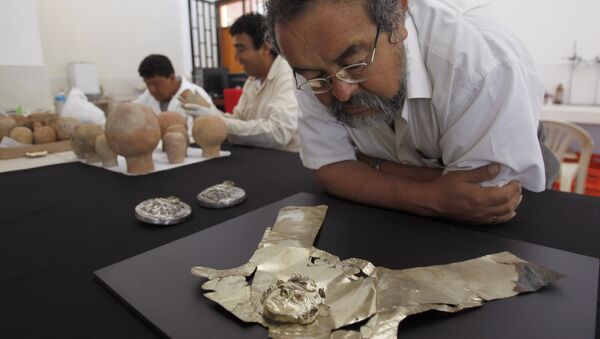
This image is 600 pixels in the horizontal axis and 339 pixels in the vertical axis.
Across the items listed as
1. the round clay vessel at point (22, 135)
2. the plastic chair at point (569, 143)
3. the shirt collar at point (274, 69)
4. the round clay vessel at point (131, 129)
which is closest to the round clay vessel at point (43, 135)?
the round clay vessel at point (22, 135)

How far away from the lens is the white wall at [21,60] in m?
2.72

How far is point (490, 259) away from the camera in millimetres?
543

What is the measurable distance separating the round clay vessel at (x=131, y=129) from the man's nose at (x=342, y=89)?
68cm

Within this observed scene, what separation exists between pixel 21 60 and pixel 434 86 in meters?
3.26

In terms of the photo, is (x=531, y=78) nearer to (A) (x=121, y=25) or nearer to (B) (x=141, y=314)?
(B) (x=141, y=314)

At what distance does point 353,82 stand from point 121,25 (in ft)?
14.2

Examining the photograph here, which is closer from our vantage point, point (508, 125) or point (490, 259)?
point (490, 259)

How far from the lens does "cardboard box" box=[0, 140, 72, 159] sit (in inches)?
58.1

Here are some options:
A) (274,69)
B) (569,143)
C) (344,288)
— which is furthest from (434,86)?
(569,143)

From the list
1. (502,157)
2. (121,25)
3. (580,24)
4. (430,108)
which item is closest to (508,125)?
(502,157)

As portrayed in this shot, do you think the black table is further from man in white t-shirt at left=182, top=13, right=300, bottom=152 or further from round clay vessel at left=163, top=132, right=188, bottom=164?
man in white t-shirt at left=182, top=13, right=300, bottom=152

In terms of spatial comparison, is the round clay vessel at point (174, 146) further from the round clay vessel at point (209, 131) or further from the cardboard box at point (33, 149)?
the cardboard box at point (33, 149)

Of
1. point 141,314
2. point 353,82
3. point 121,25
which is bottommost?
point 141,314

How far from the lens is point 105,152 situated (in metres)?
1.27
